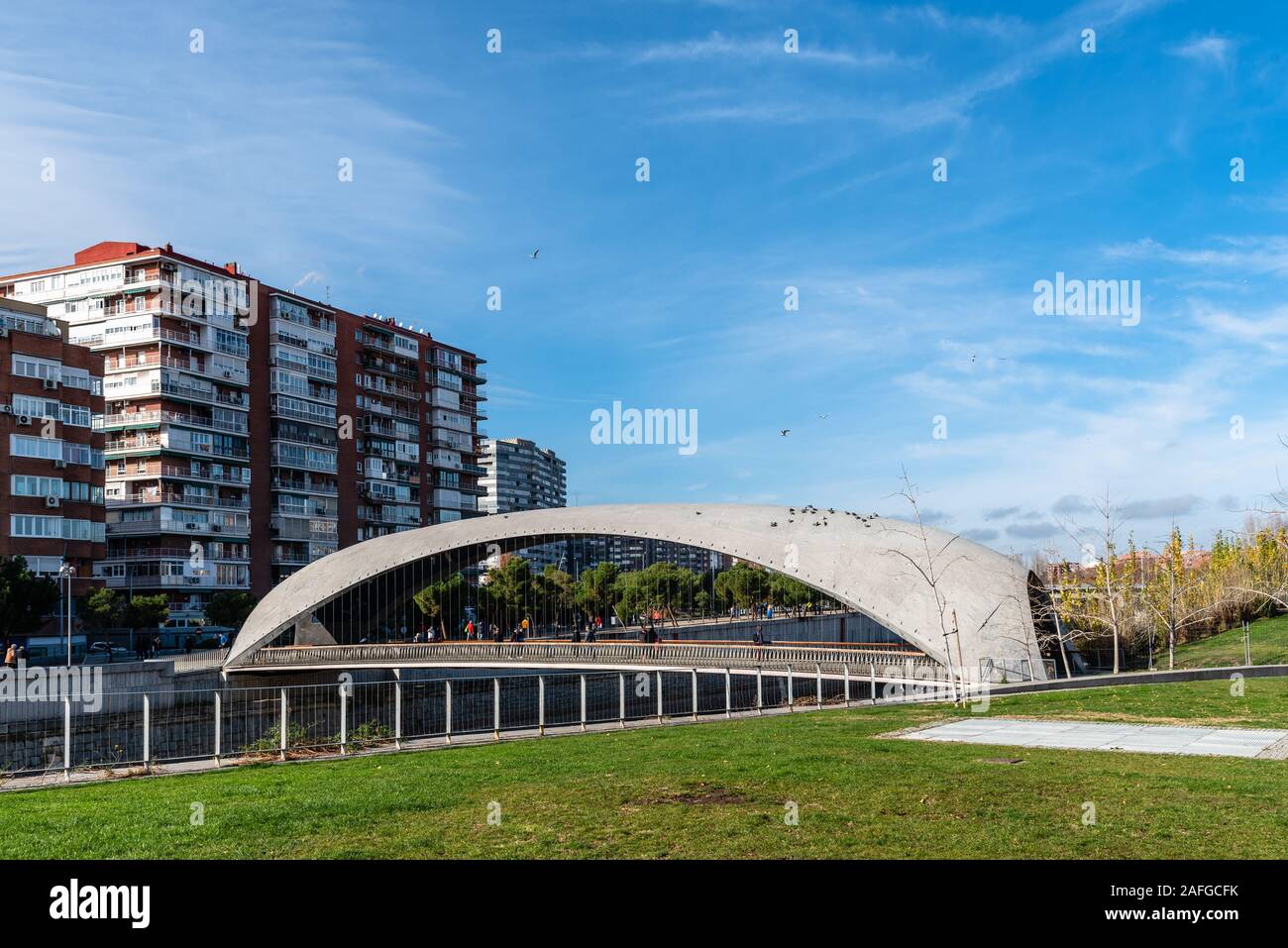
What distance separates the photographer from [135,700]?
37500mm

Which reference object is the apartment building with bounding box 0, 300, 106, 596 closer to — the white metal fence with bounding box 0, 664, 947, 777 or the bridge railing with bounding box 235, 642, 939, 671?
the bridge railing with bounding box 235, 642, 939, 671

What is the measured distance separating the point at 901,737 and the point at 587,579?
137 feet

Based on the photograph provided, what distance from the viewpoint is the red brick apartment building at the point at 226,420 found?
78.4 m

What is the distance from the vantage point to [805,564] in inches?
1741

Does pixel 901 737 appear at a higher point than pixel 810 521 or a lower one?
lower

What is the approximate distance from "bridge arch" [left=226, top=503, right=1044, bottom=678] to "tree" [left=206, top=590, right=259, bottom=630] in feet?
52.7

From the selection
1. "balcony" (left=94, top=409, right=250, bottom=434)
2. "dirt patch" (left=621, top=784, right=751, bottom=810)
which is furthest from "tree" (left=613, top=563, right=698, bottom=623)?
"dirt patch" (left=621, top=784, right=751, bottom=810)

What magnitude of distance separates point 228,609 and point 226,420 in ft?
57.8

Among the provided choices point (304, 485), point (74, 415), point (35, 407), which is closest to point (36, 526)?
point (35, 407)

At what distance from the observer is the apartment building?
199ft

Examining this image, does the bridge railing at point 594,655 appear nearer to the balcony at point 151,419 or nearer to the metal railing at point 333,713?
the metal railing at point 333,713
